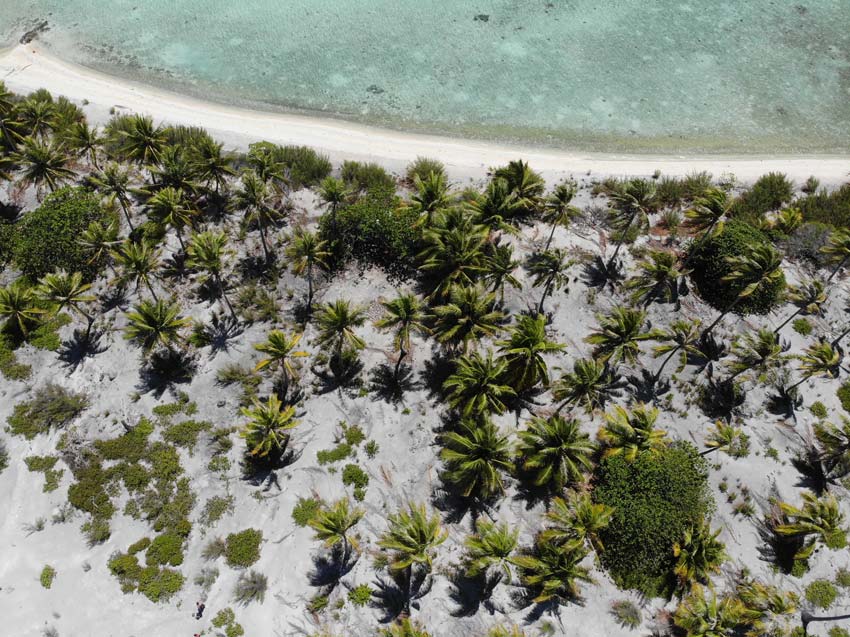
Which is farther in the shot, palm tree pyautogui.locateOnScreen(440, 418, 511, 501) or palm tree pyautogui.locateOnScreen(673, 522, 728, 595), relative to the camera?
palm tree pyautogui.locateOnScreen(440, 418, 511, 501)

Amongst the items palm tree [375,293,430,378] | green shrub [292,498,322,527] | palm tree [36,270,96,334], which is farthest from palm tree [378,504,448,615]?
palm tree [36,270,96,334]

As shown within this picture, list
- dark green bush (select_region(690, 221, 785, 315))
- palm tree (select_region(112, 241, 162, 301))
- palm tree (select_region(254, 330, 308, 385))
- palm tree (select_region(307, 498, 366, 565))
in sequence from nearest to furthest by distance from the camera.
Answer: palm tree (select_region(307, 498, 366, 565)) < palm tree (select_region(254, 330, 308, 385)) < palm tree (select_region(112, 241, 162, 301)) < dark green bush (select_region(690, 221, 785, 315))

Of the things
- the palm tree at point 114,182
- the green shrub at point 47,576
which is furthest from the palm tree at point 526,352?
the palm tree at point 114,182

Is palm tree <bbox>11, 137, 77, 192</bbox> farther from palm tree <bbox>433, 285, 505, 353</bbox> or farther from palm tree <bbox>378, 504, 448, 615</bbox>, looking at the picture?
palm tree <bbox>378, 504, 448, 615</bbox>

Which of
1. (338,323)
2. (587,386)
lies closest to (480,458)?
(587,386)

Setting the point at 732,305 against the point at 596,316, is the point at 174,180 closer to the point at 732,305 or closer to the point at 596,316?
the point at 596,316

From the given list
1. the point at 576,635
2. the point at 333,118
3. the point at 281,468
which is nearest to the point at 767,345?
the point at 576,635
